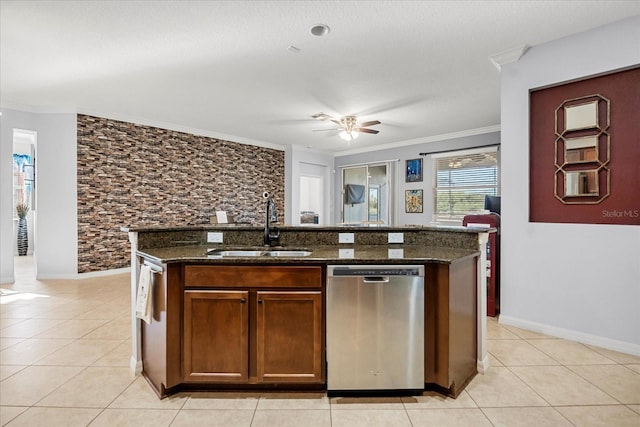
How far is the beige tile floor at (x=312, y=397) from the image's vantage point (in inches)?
72.7

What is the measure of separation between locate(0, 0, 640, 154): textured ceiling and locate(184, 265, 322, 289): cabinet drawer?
2038 mm

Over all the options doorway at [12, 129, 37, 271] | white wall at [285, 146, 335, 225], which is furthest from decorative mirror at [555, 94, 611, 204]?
doorway at [12, 129, 37, 271]

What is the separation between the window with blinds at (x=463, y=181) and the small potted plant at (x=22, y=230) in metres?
9.57

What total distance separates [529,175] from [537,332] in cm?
151

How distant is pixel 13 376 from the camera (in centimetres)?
230

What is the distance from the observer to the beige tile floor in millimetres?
1847

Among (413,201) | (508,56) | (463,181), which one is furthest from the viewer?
(413,201)

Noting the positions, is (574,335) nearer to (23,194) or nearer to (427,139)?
(427,139)

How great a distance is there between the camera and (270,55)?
3.39 metres

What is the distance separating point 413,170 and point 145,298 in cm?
623

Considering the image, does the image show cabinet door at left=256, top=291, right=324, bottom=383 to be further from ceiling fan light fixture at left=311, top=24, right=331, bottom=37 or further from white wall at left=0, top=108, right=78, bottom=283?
white wall at left=0, top=108, right=78, bottom=283

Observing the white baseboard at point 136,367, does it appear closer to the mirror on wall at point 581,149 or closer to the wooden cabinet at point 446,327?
the wooden cabinet at point 446,327

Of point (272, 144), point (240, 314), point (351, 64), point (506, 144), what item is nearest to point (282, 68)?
point (351, 64)

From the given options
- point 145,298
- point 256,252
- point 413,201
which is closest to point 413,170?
point 413,201
